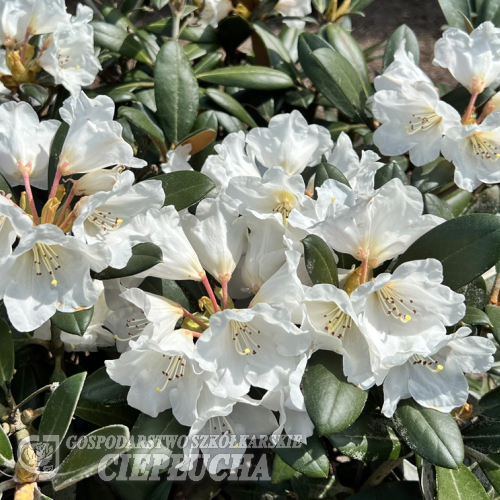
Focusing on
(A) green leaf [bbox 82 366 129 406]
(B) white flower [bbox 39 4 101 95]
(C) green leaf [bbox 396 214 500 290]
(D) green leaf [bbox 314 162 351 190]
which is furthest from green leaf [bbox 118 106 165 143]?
(C) green leaf [bbox 396 214 500 290]

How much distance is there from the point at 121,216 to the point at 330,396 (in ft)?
1.62

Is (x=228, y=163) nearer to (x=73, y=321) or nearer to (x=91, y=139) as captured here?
(x=91, y=139)

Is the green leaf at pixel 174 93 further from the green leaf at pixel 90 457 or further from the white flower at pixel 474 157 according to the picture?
the green leaf at pixel 90 457

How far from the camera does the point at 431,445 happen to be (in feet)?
3.72

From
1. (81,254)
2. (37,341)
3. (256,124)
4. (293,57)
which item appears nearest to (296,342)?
(81,254)

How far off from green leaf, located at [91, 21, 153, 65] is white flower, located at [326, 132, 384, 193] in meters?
0.80

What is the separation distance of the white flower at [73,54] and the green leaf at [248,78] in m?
0.34

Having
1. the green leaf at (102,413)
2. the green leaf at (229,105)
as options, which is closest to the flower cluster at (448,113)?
the green leaf at (229,105)

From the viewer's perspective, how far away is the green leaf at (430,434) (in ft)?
3.70

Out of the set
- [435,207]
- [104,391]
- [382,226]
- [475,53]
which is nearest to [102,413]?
[104,391]

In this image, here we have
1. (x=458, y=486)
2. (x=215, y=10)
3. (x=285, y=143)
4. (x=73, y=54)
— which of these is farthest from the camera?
(x=215, y=10)

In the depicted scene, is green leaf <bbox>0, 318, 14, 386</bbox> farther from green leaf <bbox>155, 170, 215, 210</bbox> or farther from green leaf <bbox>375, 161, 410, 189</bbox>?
green leaf <bbox>375, 161, 410, 189</bbox>

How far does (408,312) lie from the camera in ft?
3.60

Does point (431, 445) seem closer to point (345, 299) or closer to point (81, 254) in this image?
point (345, 299)
